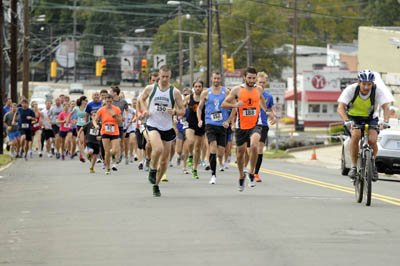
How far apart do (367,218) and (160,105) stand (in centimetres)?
476

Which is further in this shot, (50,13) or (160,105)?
(50,13)

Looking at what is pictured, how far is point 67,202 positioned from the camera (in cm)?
1625

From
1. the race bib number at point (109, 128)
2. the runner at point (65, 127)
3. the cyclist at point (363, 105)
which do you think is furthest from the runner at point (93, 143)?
the cyclist at point (363, 105)

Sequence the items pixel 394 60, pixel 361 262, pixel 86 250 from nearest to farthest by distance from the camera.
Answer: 1. pixel 361 262
2. pixel 86 250
3. pixel 394 60

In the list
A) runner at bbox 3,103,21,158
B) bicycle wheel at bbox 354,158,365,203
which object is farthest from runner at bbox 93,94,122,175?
runner at bbox 3,103,21,158

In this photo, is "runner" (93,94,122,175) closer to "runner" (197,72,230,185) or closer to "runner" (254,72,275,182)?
"runner" (197,72,230,185)

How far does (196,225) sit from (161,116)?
4.58 meters

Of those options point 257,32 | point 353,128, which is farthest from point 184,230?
point 257,32

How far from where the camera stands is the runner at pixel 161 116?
1697 cm

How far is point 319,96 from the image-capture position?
90812 mm

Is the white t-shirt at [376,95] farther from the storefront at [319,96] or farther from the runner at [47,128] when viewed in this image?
the storefront at [319,96]

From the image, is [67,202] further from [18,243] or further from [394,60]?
[394,60]

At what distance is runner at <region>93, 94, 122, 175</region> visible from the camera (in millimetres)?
23578

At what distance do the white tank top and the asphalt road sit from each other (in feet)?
3.52
